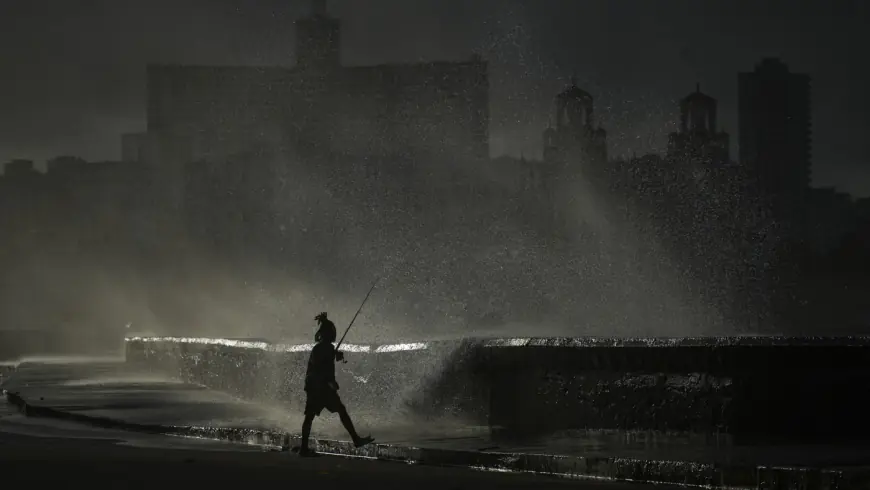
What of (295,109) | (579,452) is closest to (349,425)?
(579,452)

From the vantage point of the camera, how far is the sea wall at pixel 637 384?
12922mm

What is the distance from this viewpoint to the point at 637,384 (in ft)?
45.8

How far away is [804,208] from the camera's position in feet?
362

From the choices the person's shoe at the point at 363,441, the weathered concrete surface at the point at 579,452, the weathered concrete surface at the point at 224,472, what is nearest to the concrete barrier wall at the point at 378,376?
the weathered concrete surface at the point at 579,452

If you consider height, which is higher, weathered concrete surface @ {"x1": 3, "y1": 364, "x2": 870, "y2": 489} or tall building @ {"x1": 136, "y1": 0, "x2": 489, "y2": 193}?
tall building @ {"x1": 136, "y1": 0, "x2": 489, "y2": 193}

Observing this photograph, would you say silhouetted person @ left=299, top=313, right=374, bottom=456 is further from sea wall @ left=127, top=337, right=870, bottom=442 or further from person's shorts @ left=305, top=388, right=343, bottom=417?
sea wall @ left=127, top=337, right=870, bottom=442

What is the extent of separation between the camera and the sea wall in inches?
509

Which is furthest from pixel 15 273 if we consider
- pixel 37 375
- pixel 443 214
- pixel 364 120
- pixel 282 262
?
pixel 37 375

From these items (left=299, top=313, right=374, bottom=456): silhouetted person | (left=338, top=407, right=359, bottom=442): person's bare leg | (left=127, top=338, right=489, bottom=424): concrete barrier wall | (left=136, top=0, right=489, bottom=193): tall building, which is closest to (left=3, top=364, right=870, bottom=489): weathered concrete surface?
(left=338, top=407, right=359, bottom=442): person's bare leg

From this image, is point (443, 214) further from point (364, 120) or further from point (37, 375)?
point (364, 120)

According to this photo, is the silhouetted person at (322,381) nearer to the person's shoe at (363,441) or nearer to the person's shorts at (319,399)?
the person's shorts at (319,399)

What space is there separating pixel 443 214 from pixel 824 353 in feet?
226

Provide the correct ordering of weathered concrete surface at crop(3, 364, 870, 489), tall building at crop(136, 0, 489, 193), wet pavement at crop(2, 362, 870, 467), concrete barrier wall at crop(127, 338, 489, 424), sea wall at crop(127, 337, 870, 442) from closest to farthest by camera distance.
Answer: weathered concrete surface at crop(3, 364, 870, 489) < wet pavement at crop(2, 362, 870, 467) < sea wall at crop(127, 337, 870, 442) < concrete barrier wall at crop(127, 338, 489, 424) < tall building at crop(136, 0, 489, 193)

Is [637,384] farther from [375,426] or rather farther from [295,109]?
[295,109]
